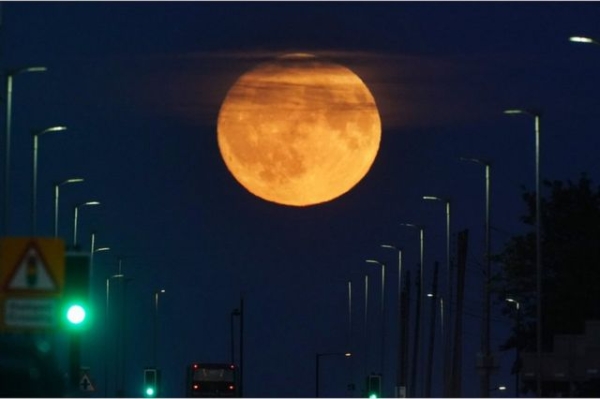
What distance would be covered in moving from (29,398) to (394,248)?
7684cm

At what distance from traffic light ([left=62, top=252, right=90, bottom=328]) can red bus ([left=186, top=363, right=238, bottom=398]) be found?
261ft

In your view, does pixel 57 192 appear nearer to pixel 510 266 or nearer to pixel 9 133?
pixel 9 133

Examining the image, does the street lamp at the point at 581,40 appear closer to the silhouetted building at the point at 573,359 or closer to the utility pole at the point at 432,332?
the silhouetted building at the point at 573,359

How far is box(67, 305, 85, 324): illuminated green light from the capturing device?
28.4 m

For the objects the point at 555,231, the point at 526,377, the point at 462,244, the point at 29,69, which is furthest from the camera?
the point at 555,231

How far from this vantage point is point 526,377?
68.8 metres

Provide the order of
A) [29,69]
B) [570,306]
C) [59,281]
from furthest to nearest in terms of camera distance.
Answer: [570,306]
[29,69]
[59,281]

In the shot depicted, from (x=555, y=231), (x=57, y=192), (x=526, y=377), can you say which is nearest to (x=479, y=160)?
(x=526, y=377)

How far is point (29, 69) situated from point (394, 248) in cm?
6199

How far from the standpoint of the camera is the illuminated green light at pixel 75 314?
1120 inches

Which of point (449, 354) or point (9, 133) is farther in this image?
point (449, 354)

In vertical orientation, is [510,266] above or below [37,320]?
above

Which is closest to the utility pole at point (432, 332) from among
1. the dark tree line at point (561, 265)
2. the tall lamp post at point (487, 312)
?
the dark tree line at point (561, 265)

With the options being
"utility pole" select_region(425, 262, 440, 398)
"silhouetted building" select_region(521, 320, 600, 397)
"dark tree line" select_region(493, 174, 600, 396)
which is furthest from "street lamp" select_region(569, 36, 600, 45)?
"utility pole" select_region(425, 262, 440, 398)
